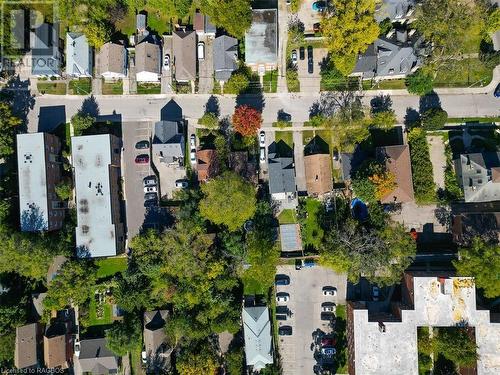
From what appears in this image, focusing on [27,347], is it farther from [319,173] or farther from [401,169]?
[401,169]

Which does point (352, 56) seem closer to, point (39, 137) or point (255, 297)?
point (255, 297)

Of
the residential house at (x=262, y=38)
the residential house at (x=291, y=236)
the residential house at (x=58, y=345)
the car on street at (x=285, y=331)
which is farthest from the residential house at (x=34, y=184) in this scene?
the car on street at (x=285, y=331)

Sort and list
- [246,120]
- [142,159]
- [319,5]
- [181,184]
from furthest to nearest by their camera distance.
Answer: [319,5], [142,159], [181,184], [246,120]

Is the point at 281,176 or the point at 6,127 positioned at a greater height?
the point at 6,127

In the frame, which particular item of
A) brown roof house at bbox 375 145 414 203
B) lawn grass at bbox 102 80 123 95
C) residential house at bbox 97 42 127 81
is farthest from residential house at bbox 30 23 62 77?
brown roof house at bbox 375 145 414 203

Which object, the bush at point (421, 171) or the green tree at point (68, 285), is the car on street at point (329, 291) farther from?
the green tree at point (68, 285)

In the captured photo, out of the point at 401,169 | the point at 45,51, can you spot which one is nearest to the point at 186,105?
the point at 45,51

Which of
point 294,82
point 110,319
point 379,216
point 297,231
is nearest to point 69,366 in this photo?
point 110,319
